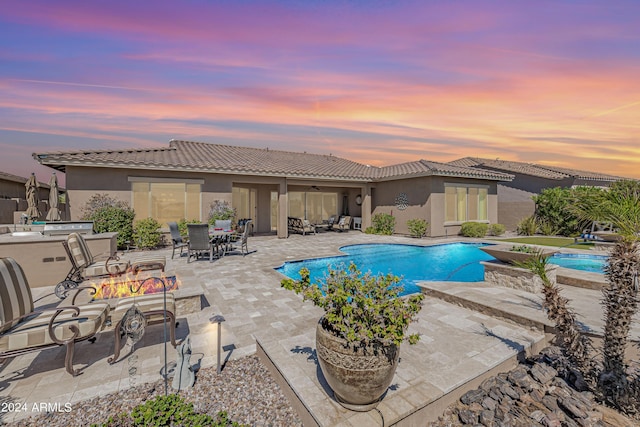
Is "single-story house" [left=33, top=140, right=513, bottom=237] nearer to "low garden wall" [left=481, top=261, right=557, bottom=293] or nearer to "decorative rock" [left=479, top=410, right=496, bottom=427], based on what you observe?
"low garden wall" [left=481, top=261, right=557, bottom=293]

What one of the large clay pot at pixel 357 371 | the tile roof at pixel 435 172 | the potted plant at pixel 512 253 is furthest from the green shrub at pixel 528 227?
the large clay pot at pixel 357 371

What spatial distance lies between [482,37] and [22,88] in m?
13.3

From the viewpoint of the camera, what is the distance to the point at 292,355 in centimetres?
332

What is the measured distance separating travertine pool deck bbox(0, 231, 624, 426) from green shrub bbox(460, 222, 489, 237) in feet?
33.6

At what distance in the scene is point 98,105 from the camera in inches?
383

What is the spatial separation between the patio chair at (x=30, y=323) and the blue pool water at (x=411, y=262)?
5.18 m

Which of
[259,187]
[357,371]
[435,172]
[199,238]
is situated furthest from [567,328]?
[259,187]

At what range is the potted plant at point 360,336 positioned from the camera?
2.32 meters

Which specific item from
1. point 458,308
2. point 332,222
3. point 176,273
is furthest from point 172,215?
point 458,308

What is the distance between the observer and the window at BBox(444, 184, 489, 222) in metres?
15.9

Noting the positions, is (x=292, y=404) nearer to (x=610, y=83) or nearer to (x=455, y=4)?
(x=455, y=4)

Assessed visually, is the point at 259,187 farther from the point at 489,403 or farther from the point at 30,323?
the point at 489,403

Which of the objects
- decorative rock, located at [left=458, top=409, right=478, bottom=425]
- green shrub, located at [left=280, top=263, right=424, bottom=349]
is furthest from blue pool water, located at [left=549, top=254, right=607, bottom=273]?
green shrub, located at [left=280, top=263, right=424, bottom=349]

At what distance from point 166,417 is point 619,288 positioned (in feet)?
14.1
